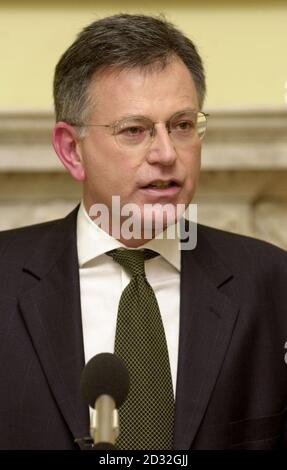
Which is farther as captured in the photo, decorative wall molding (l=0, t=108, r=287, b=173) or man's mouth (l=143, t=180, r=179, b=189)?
decorative wall molding (l=0, t=108, r=287, b=173)

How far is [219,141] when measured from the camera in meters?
2.14

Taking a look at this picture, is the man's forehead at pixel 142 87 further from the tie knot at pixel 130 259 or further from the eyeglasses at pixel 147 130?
the tie knot at pixel 130 259

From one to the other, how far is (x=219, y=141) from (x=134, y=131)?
1.89 feet

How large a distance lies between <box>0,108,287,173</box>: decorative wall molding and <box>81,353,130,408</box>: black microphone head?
1.09 meters

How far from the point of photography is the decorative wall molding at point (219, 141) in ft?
6.87

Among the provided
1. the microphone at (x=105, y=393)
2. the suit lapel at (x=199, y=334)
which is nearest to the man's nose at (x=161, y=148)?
the suit lapel at (x=199, y=334)

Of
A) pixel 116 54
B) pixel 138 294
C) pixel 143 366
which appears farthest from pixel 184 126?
pixel 143 366

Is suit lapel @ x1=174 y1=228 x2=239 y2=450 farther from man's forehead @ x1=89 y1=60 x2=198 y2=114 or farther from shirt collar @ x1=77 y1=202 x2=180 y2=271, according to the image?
man's forehead @ x1=89 y1=60 x2=198 y2=114

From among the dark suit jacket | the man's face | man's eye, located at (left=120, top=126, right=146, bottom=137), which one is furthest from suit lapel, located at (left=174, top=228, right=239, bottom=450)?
man's eye, located at (left=120, top=126, right=146, bottom=137)

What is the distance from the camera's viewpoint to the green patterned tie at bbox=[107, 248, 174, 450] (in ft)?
4.94
